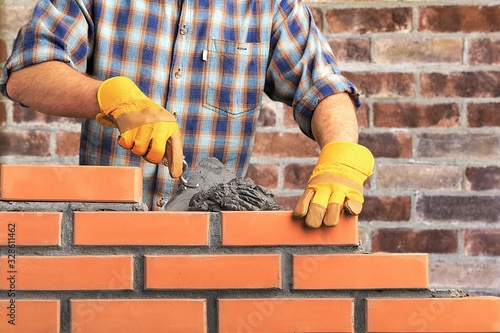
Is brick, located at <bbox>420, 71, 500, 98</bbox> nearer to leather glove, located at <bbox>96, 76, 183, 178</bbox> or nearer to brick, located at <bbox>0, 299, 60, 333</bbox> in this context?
leather glove, located at <bbox>96, 76, 183, 178</bbox>

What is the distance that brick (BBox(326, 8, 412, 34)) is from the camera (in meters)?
2.38

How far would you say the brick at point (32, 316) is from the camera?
130 centimetres

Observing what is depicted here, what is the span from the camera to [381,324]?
1.32 m

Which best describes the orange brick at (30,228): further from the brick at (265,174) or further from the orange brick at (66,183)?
the brick at (265,174)

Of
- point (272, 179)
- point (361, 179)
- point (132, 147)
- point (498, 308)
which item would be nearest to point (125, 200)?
point (132, 147)

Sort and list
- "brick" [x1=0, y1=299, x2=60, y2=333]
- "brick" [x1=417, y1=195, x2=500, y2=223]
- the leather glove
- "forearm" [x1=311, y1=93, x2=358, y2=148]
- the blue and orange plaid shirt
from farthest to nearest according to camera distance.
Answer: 1. "brick" [x1=417, y1=195, x2=500, y2=223]
2. the blue and orange plaid shirt
3. "forearm" [x1=311, y1=93, x2=358, y2=148]
4. the leather glove
5. "brick" [x1=0, y1=299, x2=60, y2=333]

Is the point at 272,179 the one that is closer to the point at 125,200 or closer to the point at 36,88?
the point at 36,88

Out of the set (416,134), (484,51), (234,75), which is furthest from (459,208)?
(234,75)

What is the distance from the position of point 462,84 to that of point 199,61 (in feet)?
2.98

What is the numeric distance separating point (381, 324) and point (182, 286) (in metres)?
Result: 0.35

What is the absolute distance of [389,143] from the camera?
237 cm

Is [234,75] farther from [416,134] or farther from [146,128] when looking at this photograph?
[416,134]

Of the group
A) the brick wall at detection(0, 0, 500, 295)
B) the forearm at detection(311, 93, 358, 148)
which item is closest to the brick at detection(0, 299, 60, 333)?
the forearm at detection(311, 93, 358, 148)

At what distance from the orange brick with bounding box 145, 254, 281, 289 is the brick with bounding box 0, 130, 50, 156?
1200mm
